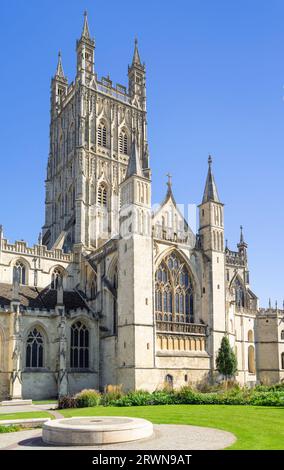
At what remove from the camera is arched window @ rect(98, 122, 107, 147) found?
59625 mm

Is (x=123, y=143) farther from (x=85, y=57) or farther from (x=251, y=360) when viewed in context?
(x=251, y=360)

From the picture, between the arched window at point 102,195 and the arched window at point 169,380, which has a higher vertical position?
the arched window at point 102,195

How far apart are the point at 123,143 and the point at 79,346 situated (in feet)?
97.4

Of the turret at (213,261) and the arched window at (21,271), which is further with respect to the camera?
the arched window at (21,271)

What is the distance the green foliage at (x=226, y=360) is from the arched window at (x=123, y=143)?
28766 mm

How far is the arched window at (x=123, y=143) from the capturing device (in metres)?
61.5

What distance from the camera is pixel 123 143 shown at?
6203cm

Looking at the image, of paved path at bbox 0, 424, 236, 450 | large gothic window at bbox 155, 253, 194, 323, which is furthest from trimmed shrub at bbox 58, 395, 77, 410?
large gothic window at bbox 155, 253, 194, 323

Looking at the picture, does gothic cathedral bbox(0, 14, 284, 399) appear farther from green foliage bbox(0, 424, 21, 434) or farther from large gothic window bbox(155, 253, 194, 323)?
green foliage bbox(0, 424, 21, 434)

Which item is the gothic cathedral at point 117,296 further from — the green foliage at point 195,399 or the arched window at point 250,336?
the green foliage at point 195,399

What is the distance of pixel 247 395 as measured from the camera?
28203 mm

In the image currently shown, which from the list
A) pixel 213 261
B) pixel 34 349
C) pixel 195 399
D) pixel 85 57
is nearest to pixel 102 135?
pixel 85 57

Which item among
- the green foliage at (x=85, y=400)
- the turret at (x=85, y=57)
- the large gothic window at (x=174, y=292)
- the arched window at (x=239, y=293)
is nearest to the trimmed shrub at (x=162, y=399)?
the green foliage at (x=85, y=400)
